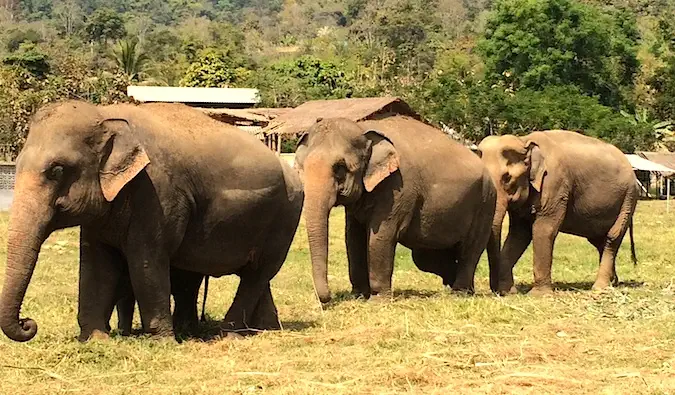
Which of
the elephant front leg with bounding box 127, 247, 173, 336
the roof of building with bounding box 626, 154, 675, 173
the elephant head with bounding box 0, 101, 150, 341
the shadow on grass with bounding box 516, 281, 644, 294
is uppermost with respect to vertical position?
the elephant head with bounding box 0, 101, 150, 341

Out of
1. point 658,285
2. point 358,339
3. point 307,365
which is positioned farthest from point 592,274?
point 307,365

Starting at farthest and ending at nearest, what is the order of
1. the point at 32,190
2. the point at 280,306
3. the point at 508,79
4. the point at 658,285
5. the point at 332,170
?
1. the point at 508,79
2. the point at 658,285
3. the point at 280,306
4. the point at 332,170
5. the point at 32,190

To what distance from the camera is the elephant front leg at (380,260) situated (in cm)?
978

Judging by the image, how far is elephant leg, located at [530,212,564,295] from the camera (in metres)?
11.2

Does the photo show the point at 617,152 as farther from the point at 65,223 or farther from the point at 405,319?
the point at 65,223

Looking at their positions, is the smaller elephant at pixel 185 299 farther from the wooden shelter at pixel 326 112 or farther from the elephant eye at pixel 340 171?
the wooden shelter at pixel 326 112

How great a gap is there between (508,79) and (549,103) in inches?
433

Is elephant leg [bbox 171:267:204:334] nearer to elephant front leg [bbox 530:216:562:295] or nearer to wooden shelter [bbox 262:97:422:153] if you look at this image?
elephant front leg [bbox 530:216:562:295]

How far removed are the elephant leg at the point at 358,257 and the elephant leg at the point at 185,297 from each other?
2.48 meters

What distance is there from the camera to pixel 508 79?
5081 centimetres

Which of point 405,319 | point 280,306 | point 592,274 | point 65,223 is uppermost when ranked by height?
point 65,223

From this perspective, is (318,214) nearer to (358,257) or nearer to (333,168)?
(333,168)

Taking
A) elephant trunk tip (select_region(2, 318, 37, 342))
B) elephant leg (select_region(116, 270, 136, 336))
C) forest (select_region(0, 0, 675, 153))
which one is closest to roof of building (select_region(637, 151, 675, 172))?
forest (select_region(0, 0, 675, 153))

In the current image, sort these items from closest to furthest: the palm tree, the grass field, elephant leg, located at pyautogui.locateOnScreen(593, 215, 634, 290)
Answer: the grass field → elephant leg, located at pyautogui.locateOnScreen(593, 215, 634, 290) → the palm tree
